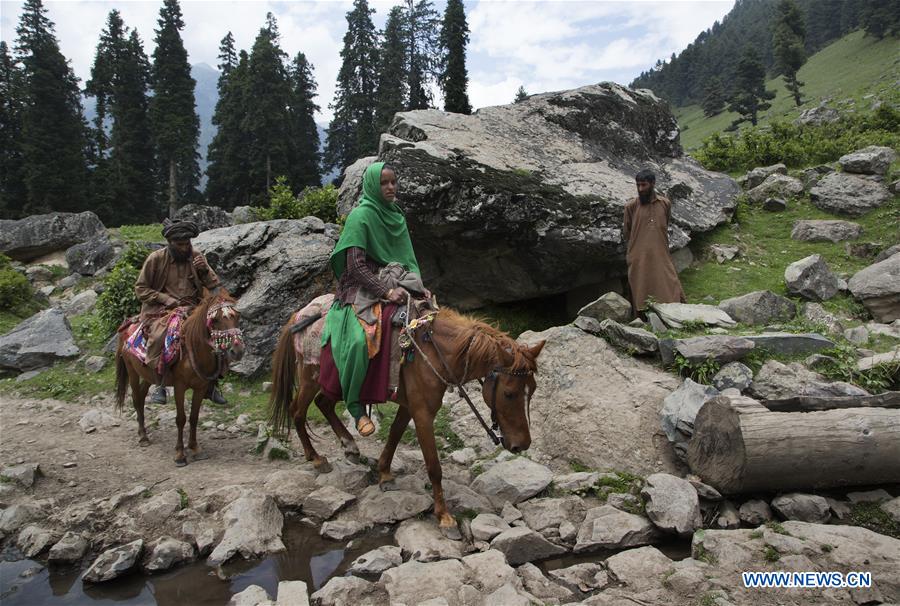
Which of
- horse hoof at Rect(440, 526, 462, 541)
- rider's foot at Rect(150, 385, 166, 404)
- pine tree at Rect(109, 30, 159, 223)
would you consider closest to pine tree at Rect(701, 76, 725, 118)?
pine tree at Rect(109, 30, 159, 223)

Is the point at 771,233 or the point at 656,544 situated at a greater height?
the point at 771,233

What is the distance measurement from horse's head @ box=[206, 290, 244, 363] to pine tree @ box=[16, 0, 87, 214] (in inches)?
1158

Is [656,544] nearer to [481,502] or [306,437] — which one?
[481,502]

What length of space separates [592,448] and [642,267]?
3.50 meters

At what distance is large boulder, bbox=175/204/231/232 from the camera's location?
1794 centimetres

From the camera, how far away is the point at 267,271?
886 cm

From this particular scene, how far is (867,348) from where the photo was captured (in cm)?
636

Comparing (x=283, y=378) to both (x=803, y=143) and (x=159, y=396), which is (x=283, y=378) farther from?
(x=803, y=143)

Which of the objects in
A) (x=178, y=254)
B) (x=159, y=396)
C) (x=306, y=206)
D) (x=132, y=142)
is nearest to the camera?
(x=178, y=254)

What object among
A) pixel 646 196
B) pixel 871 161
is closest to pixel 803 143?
pixel 871 161

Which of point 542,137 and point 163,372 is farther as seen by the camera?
point 542,137

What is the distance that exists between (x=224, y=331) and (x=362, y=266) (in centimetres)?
207

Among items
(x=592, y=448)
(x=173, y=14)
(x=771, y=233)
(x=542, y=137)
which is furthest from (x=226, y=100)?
(x=592, y=448)

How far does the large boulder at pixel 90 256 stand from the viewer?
14.8m
